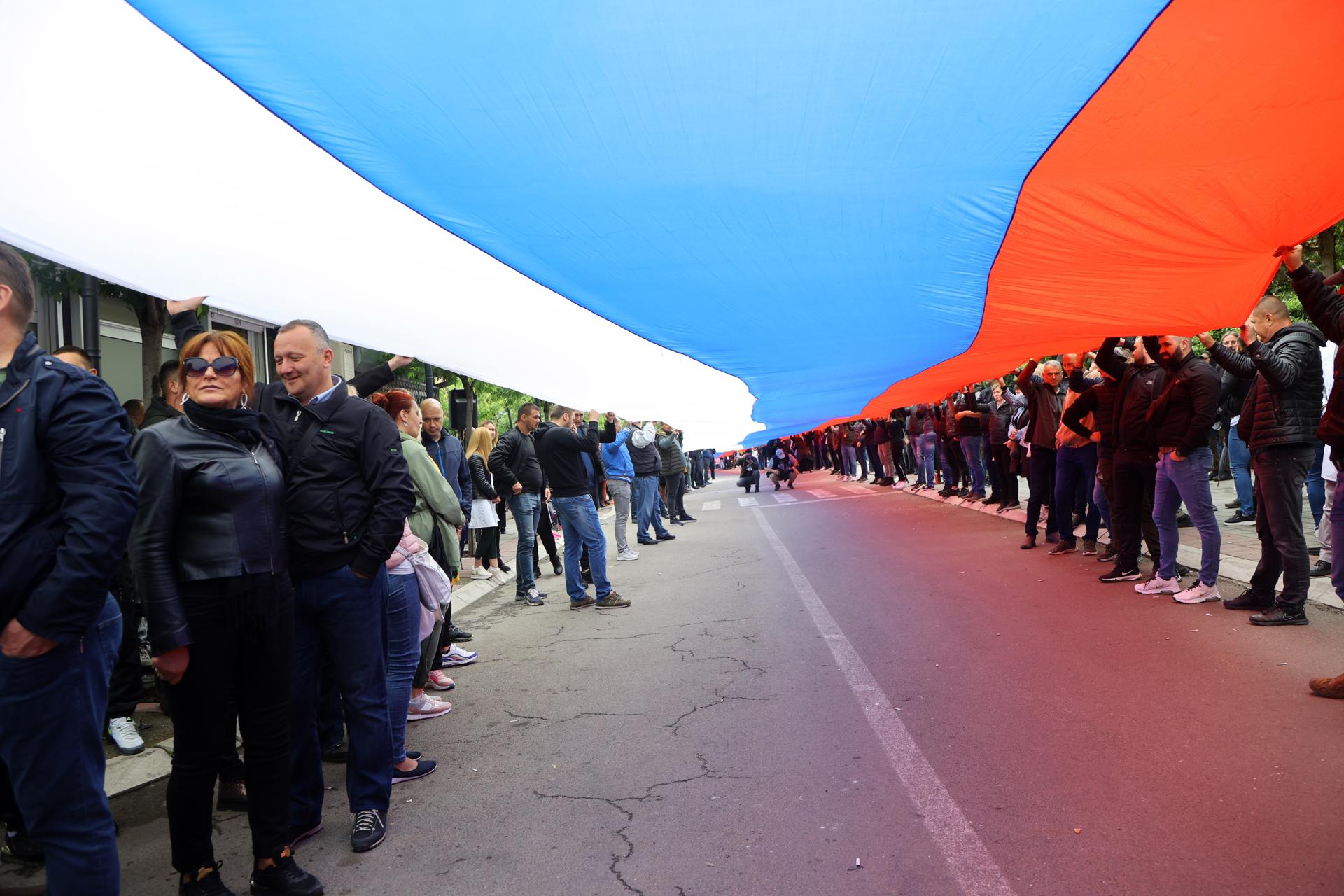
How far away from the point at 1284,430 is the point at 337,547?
585 cm

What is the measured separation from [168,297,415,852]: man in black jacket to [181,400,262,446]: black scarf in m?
0.24

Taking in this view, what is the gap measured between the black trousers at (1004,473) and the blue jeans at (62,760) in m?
13.7

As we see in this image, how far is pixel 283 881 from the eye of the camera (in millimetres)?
3240

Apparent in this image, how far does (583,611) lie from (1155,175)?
263 inches

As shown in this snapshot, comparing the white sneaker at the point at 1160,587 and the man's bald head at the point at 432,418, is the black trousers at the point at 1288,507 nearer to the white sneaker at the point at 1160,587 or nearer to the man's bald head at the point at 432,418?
the white sneaker at the point at 1160,587

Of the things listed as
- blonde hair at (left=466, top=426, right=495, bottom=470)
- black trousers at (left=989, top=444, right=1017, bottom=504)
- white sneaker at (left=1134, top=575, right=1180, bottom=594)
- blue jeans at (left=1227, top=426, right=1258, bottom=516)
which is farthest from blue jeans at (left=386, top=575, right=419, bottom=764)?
black trousers at (left=989, top=444, right=1017, bottom=504)

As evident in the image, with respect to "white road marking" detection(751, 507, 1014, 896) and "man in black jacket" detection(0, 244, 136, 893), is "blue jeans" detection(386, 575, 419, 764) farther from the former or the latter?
"white road marking" detection(751, 507, 1014, 896)

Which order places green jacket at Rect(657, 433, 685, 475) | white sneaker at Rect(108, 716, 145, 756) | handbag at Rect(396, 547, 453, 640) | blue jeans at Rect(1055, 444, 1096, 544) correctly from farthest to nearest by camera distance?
1. green jacket at Rect(657, 433, 685, 475)
2. blue jeans at Rect(1055, 444, 1096, 544)
3. white sneaker at Rect(108, 716, 145, 756)
4. handbag at Rect(396, 547, 453, 640)

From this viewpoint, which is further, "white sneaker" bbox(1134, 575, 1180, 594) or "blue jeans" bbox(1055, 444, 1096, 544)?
"blue jeans" bbox(1055, 444, 1096, 544)

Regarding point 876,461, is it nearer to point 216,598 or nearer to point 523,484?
point 523,484

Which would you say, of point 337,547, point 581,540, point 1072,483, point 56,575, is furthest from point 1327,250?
point 56,575

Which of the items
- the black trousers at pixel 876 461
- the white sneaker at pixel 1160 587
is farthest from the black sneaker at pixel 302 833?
the black trousers at pixel 876 461

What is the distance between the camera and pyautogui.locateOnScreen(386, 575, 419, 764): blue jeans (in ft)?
14.6

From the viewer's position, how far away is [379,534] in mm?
3580
